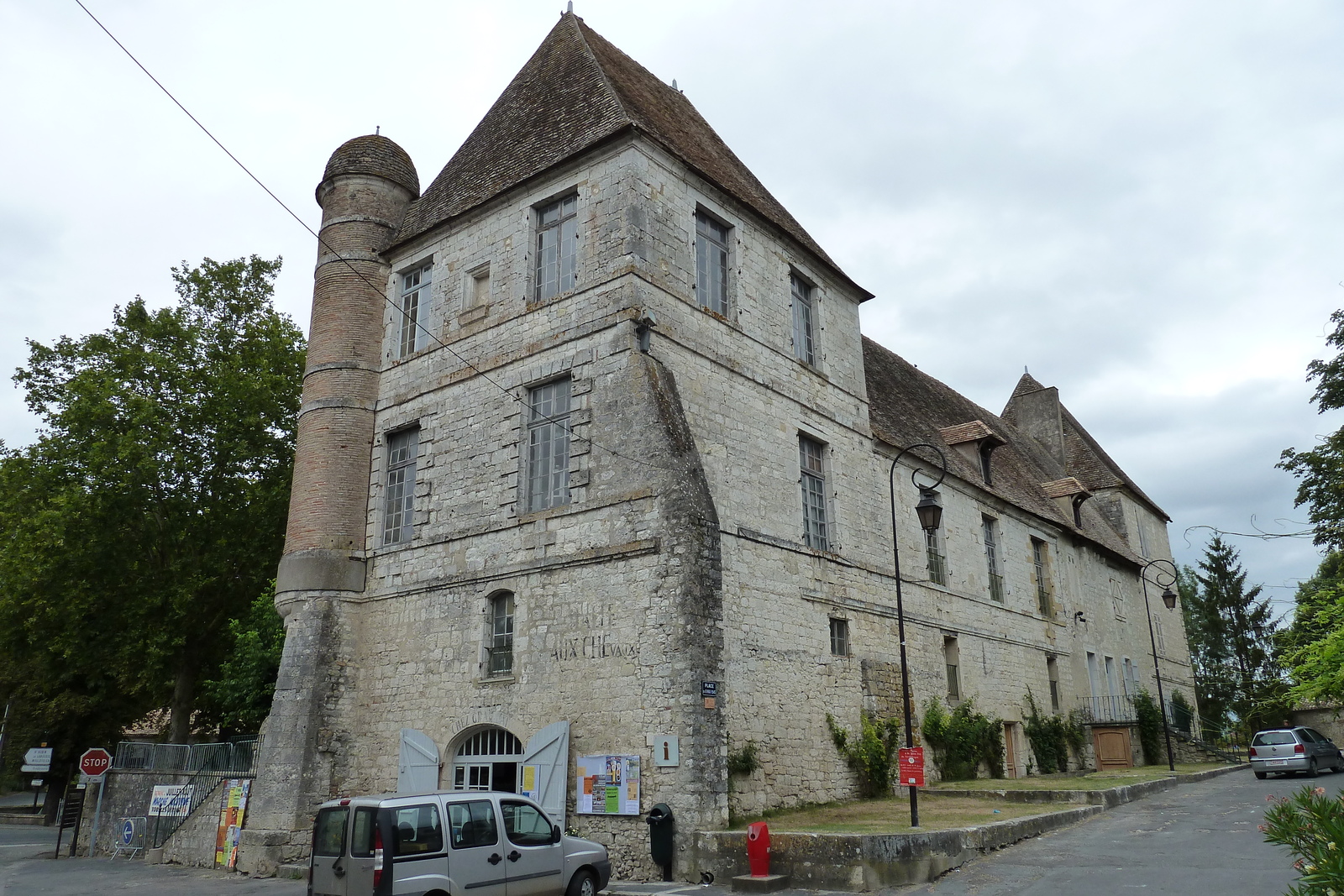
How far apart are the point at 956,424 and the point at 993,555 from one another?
4719 millimetres

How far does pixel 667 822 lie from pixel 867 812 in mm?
3536

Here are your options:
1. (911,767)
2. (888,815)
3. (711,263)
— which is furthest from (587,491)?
(888,815)

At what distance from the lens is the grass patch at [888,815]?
1124cm

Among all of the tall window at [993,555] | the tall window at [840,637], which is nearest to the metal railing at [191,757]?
the tall window at [840,637]

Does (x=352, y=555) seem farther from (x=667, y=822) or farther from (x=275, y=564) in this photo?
(x=275, y=564)

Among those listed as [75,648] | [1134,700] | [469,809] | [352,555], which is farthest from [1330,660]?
[75,648]

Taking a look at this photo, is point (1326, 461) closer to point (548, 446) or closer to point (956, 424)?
point (956, 424)

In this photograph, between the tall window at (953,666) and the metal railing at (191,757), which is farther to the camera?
the tall window at (953,666)

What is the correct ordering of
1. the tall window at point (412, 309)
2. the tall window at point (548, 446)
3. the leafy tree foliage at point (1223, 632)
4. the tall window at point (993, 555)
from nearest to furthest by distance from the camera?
the tall window at point (548, 446) < the tall window at point (412, 309) < the tall window at point (993, 555) < the leafy tree foliage at point (1223, 632)

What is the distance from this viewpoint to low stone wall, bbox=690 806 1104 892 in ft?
32.5

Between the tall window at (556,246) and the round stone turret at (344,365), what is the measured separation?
4147 mm

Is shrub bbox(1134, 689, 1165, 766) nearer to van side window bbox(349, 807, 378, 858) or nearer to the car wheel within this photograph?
the car wheel

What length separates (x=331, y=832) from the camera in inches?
359

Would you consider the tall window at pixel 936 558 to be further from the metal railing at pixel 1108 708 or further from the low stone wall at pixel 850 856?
the low stone wall at pixel 850 856
